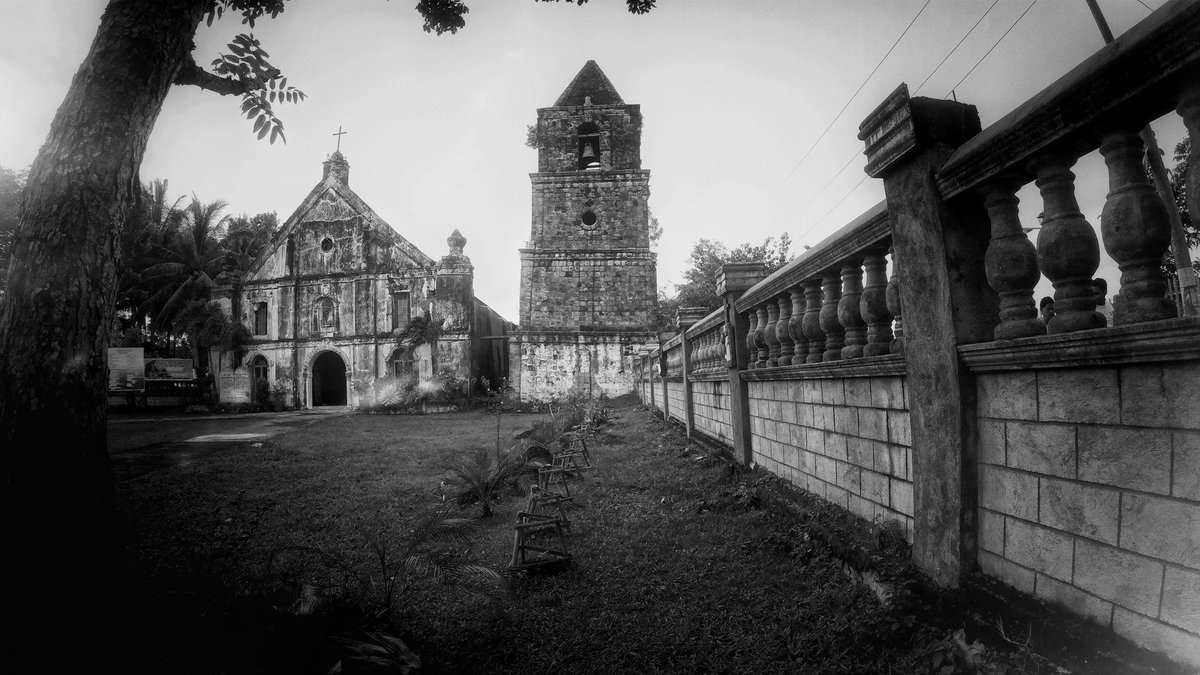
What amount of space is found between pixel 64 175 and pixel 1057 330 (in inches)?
177

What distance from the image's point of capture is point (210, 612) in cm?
281

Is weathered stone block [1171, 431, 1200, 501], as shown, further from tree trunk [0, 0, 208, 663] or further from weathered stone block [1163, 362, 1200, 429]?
tree trunk [0, 0, 208, 663]

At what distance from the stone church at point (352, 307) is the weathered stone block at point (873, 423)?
22077 mm

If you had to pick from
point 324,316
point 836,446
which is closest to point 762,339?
point 836,446

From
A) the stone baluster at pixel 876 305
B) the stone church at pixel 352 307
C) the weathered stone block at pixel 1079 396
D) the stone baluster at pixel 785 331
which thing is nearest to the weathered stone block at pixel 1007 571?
the weathered stone block at pixel 1079 396

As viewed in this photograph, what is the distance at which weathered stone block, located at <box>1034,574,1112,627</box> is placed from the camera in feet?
5.62

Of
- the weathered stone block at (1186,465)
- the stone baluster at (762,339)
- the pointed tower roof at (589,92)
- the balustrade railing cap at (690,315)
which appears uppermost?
the pointed tower roof at (589,92)

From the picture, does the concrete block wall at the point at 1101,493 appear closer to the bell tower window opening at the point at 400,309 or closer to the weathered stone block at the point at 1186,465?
the weathered stone block at the point at 1186,465

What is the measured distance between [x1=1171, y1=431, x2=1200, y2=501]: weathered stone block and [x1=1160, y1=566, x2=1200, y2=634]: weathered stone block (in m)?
0.20

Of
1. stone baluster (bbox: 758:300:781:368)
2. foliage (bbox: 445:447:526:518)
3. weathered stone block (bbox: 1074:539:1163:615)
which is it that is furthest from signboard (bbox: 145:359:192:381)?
weathered stone block (bbox: 1074:539:1163:615)

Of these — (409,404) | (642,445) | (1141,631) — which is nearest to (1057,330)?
(1141,631)

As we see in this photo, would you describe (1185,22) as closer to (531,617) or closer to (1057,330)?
(1057,330)

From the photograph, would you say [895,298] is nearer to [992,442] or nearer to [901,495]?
[992,442]

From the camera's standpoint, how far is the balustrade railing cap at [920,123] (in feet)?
7.90
